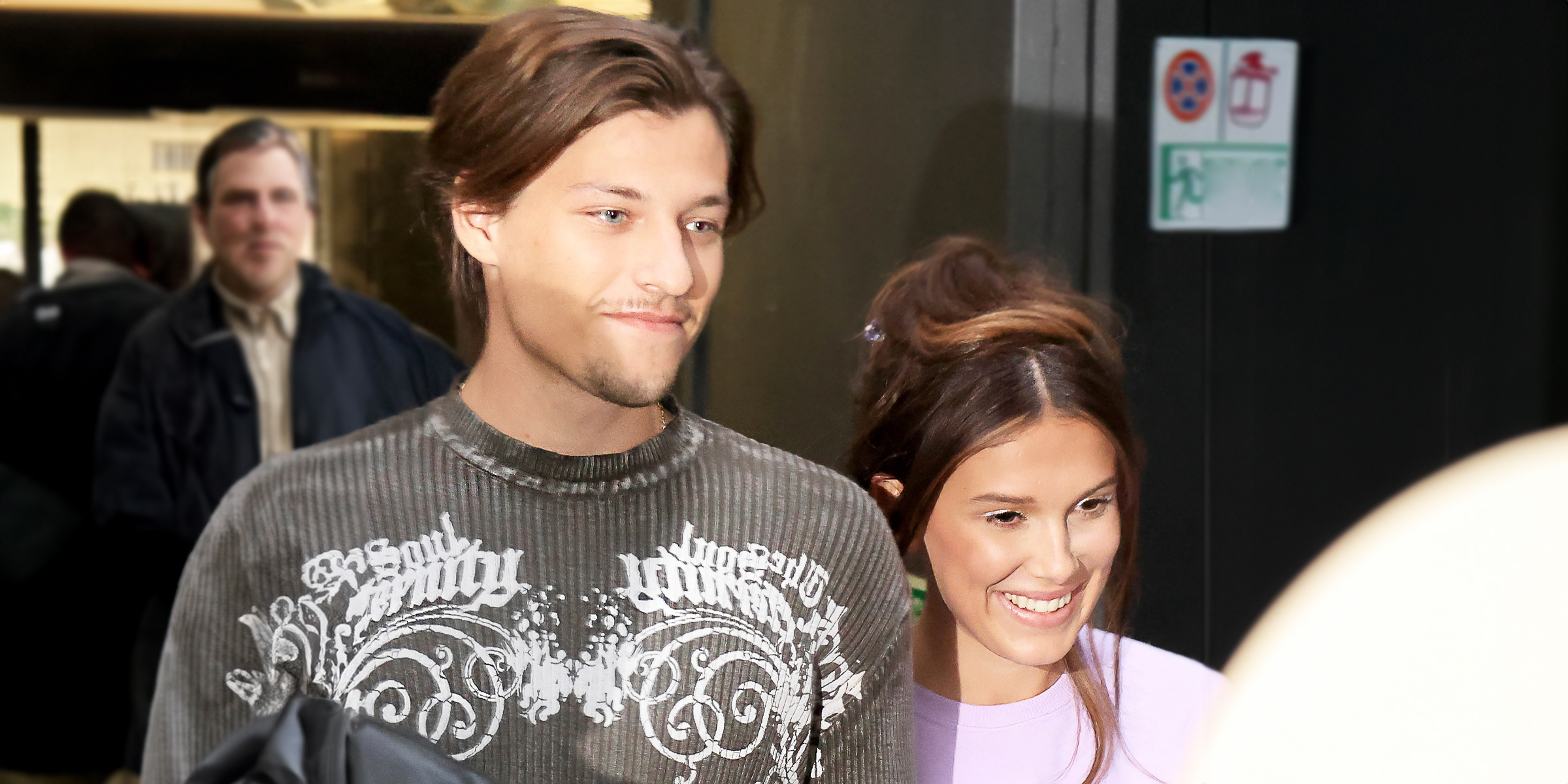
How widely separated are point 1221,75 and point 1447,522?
781 millimetres

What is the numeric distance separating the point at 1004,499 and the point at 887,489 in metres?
0.16

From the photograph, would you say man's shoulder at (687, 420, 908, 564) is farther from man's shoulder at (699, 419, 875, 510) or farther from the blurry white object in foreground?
the blurry white object in foreground

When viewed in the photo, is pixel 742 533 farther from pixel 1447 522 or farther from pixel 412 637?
pixel 1447 522

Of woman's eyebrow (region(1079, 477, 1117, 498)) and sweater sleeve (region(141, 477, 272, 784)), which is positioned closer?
sweater sleeve (region(141, 477, 272, 784))

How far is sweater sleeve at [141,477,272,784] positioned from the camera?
1531mm

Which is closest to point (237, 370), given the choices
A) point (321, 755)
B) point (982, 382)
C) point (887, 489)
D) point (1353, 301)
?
point (321, 755)

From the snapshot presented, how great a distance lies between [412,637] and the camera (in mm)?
1548

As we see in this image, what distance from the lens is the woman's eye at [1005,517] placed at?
1.88 metres

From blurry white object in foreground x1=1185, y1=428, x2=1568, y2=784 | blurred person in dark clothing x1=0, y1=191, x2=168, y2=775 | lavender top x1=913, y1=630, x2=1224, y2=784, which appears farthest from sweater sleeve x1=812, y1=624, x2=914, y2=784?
blurred person in dark clothing x1=0, y1=191, x2=168, y2=775

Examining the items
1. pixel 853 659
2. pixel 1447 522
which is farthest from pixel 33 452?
pixel 1447 522

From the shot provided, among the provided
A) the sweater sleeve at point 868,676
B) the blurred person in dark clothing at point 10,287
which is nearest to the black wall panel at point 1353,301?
the sweater sleeve at point 868,676

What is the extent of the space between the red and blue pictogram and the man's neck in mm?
980

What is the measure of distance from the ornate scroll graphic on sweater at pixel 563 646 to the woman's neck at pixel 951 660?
0.89 ft

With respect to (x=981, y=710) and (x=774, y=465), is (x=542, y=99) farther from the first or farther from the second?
(x=981, y=710)
